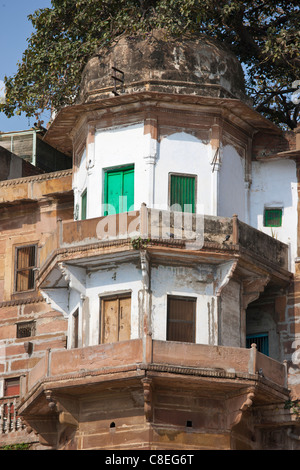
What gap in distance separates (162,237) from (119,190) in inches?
81.9

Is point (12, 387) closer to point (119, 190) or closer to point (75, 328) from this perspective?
point (75, 328)

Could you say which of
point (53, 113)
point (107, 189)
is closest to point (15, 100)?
point (53, 113)

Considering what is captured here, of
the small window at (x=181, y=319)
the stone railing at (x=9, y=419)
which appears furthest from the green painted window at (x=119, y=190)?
the stone railing at (x=9, y=419)

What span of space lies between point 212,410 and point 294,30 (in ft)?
34.1

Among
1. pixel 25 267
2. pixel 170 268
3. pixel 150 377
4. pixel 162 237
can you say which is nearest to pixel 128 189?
pixel 162 237

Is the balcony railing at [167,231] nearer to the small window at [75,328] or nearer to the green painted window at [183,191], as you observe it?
the green painted window at [183,191]

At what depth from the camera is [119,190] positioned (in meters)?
30.1

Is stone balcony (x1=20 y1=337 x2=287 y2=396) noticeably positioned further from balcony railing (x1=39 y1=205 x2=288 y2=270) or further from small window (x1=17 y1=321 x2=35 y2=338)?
small window (x1=17 y1=321 x2=35 y2=338)

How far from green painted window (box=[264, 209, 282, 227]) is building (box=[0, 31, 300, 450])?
0.04m

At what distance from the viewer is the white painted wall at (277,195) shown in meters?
31.2

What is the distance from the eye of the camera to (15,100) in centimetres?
3394

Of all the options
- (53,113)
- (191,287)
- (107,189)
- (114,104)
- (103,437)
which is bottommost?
(103,437)

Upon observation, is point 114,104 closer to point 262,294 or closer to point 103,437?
point 262,294

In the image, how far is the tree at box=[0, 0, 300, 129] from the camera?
3152cm
